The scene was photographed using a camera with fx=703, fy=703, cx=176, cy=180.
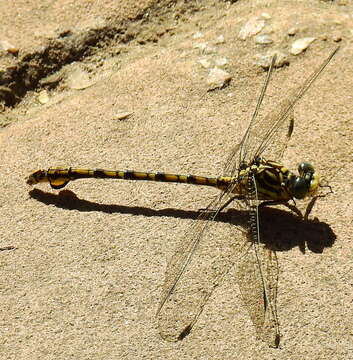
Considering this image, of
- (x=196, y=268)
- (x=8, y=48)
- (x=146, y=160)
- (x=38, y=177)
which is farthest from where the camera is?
(x=8, y=48)

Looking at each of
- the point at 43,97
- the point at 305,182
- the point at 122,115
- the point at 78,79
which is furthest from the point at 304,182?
the point at 43,97

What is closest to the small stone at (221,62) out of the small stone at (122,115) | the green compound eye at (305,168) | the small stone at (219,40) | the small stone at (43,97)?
the small stone at (219,40)

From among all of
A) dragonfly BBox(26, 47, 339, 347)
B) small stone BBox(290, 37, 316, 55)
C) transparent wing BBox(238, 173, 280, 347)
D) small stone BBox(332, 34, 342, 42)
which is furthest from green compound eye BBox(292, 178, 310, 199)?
small stone BBox(332, 34, 342, 42)

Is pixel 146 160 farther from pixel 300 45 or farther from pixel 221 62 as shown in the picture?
pixel 300 45

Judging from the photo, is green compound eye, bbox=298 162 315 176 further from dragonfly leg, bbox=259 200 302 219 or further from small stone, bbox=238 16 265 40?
small stone, bbox=238 16 265 40

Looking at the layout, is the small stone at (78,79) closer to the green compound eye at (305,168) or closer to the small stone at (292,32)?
the small stone at (292,32)

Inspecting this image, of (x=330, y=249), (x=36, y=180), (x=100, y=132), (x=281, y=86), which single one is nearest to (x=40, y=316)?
(x=36, y=180)

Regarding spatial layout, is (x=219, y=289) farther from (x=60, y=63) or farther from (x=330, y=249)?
(x=60, y=63)
